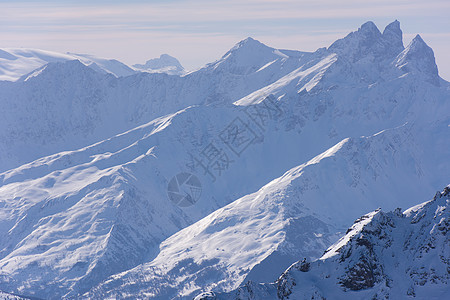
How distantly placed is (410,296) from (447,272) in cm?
839

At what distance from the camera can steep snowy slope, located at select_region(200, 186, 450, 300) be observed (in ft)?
395

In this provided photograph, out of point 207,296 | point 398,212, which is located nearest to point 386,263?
point 398,212

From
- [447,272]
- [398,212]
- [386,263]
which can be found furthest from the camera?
[398,212]

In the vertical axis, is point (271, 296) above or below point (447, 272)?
above

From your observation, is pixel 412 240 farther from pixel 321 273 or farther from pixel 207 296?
pixel 207 296

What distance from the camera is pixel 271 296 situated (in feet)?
409

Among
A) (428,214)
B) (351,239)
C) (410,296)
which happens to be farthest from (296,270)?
(428,214)

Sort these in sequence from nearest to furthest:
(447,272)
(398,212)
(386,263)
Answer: (447,272), (386,263), (398,212)

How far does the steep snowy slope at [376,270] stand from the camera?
120 m

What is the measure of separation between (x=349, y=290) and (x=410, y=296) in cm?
1163

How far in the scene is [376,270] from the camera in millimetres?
123562

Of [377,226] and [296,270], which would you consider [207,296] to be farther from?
[377,226]

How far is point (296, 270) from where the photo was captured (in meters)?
125

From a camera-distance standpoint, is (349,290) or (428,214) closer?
(349,290)
